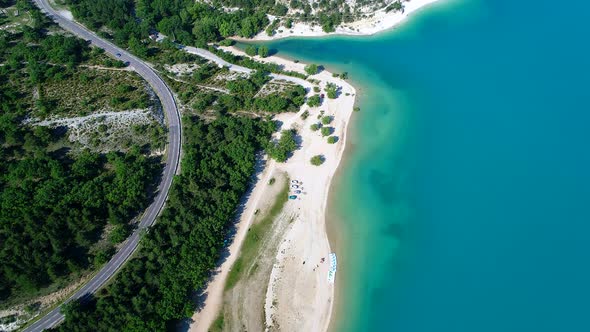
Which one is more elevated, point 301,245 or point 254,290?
point 301,245

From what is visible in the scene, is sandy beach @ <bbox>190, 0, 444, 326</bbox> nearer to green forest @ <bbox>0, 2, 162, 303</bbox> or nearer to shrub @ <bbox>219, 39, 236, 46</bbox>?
green forest @ <bbox>0, 2, 162, 303</bbox>

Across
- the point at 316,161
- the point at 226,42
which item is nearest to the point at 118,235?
the point at 316,161

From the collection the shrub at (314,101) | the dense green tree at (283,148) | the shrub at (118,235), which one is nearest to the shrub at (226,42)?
the shrub at (314,101)

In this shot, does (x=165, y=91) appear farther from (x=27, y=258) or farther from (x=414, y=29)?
(x=414, y=29)

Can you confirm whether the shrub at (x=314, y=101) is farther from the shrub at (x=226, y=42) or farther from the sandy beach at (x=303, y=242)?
the shrub at (x=226, y=42)

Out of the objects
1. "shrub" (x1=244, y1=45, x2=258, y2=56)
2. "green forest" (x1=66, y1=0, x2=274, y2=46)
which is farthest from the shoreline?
"shrub" (x1=244, y1=45, x2=258, y2=56)

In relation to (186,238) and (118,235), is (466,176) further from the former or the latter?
(118,235)

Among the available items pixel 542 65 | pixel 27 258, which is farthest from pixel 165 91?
pixel 542 65
